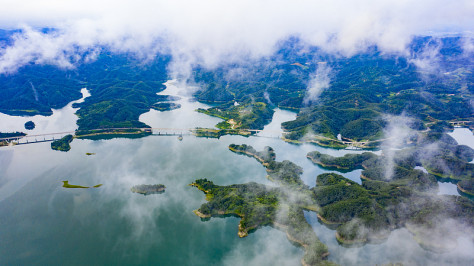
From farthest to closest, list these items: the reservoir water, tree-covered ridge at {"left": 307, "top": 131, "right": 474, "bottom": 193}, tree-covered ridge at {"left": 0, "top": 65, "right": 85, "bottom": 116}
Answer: tree-covered ridge at {"left": 0, "top": 65, "right": 85, "bottom": 116}, tree-covered ridge at {"left": 307, "top": 131, "right": 474, "bottom": 193}, the reservoir water

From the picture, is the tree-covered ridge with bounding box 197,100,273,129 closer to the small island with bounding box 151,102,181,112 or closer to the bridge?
the bridge

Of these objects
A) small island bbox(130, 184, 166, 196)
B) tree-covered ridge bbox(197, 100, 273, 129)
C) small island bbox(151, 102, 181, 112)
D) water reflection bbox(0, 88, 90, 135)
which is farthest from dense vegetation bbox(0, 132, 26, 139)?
tree-covered ridge bbox(197, 100, 273, 129)

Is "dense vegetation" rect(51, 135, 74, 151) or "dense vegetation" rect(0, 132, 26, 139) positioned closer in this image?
"dense vegetation" rect(51, 135, 74, 151)

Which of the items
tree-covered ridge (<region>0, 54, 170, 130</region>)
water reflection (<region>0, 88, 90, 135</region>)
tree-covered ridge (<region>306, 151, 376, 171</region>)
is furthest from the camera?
tree-covered ridge (<region>0, 54, 170, 130</region>)

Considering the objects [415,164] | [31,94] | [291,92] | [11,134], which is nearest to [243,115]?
[291,92]

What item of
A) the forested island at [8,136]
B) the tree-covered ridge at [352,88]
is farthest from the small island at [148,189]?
the forested island at [8,136]

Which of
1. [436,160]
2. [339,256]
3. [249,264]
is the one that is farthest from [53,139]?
[436,160]

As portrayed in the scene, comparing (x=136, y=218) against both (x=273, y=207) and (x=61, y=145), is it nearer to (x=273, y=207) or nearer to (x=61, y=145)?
(x=273, y=207)

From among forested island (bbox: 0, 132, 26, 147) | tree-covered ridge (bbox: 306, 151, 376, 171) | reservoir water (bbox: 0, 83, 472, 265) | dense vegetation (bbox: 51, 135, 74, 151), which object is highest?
tree-covered ridge (bbox: 306, 151, 376, 171)
